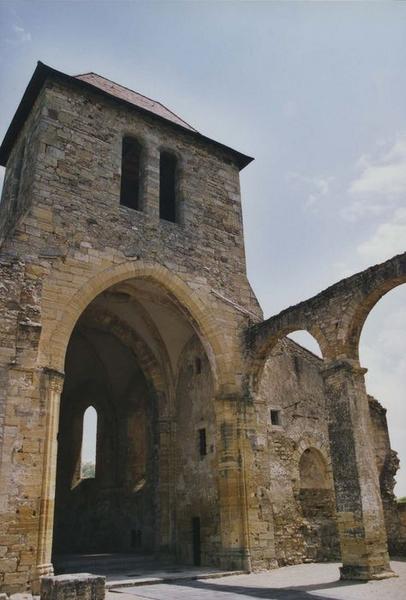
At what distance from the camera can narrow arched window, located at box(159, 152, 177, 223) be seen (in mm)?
12664

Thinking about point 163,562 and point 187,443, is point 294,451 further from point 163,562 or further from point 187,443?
point 163,562

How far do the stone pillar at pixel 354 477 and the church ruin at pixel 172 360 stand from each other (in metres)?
0.03

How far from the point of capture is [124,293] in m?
12.4

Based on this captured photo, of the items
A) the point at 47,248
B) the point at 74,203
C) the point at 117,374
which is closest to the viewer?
the point at 47,248

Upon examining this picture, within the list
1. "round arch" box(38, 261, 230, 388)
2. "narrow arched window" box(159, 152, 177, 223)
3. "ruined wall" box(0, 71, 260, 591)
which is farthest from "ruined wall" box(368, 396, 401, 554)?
"narrow arched window" box(159, 152, 177, 223)

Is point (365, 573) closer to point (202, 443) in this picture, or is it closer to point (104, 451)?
point (202, 443)

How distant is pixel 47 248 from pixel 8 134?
4933mm

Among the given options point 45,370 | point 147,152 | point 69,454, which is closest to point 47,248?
point 45,370

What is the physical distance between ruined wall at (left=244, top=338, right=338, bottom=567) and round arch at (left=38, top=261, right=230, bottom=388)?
55.8 inches

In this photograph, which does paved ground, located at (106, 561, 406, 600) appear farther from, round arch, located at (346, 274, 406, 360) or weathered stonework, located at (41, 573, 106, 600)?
round arch, located at (346, 274, 406, 360)

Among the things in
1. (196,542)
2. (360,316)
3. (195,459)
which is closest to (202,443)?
(195,459)

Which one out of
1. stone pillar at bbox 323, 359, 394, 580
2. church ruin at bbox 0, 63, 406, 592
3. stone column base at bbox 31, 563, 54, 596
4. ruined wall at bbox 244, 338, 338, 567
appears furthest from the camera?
ruined wall at bbox 244, 338, 338, 567

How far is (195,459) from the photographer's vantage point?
11758 mm

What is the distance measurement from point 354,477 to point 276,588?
79.4 inches
